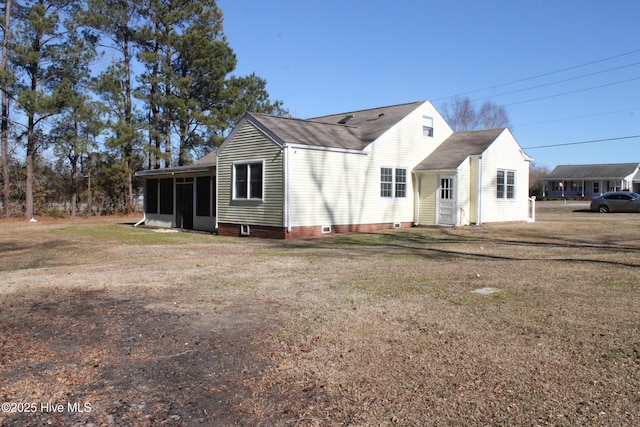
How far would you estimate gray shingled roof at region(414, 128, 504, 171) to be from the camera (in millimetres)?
21031

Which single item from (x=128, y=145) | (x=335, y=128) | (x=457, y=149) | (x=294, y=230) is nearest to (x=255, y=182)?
(x=294, y=230)

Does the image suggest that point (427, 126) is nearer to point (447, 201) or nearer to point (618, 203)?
point (447, 201)

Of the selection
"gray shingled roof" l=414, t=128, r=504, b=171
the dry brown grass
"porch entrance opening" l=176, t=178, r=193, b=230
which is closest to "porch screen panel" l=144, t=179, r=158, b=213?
"porch entrance opening" l=176, t=178, r=193, b=230

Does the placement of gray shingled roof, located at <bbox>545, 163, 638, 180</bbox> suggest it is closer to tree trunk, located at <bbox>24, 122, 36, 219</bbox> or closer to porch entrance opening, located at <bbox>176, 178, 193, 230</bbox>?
porch entrance opening, located at <bbox>176, 178, 193, 230</bbox>

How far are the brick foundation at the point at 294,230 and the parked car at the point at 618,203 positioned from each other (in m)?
19.8

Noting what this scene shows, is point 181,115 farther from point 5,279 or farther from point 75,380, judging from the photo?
point 75,380

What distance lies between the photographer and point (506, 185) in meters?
22.9

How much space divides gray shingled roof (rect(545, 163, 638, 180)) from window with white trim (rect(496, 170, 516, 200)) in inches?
1788

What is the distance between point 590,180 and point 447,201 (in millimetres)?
51722

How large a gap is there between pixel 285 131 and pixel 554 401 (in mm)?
15201

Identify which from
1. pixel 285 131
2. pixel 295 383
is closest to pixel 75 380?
pixel 295 383

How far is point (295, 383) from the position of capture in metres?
4.17

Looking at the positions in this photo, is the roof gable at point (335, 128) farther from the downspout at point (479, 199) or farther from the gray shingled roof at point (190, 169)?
the downspout at point (479, 199)

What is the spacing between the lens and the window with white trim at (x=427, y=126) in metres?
22.5
